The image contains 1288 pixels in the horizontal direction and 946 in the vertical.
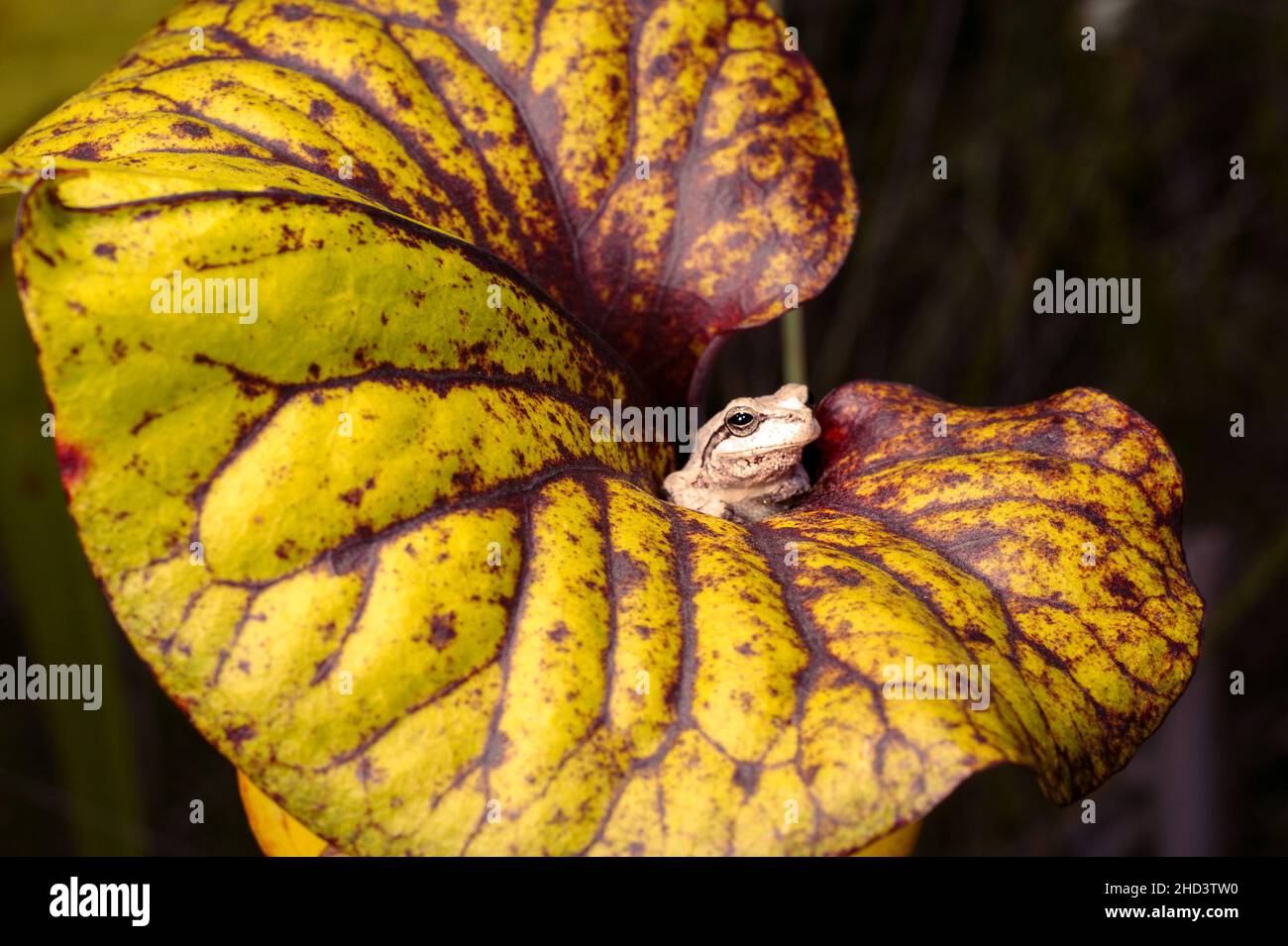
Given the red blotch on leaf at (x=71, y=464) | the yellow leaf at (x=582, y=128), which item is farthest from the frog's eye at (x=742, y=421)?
the red blotch on leaf at (x=71, y=464)

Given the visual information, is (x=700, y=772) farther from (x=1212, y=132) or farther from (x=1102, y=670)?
(x=1212, y=132)

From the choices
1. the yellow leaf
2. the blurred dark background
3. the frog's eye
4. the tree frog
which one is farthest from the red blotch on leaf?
the blurred dark background

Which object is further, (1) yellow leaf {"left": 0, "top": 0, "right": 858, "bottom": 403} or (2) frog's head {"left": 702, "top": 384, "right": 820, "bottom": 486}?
(2) frog's head {"left": 702, "top": 384, "right": 820, "bottom": 486}

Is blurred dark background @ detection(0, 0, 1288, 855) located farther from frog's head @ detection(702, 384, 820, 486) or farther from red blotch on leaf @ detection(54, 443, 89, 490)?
red blotch on leaf @ detection(54, 443, 89, 490)

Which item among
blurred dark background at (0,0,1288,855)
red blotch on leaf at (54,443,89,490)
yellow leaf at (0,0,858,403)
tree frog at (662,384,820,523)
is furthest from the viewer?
blurred dark background at (0,0,1288,855)

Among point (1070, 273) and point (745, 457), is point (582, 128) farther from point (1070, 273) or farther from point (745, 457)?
point (1070, 273)

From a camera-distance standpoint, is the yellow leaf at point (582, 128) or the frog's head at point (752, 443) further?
the frog's head at point (752, 443)

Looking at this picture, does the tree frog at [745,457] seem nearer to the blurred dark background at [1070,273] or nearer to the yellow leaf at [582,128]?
the yellow leaf at [582,128]
